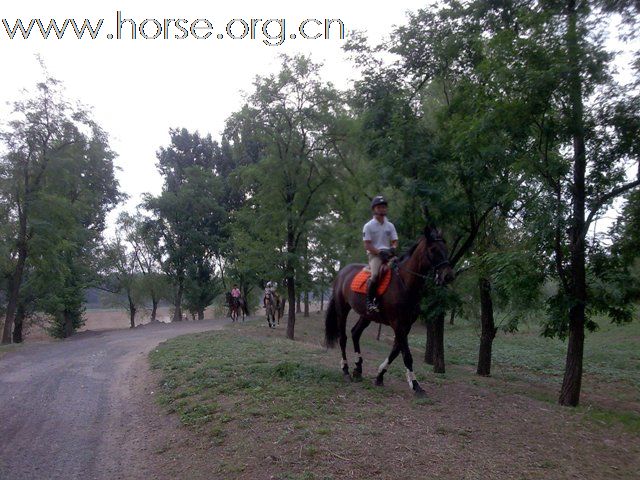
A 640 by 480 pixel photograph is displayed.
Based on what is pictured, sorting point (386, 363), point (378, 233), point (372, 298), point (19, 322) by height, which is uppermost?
point (378, 233)

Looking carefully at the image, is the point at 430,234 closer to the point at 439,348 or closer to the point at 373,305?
the point at 373,305

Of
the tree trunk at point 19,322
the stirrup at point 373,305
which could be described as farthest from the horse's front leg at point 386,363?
the tree trunk at point 19,322

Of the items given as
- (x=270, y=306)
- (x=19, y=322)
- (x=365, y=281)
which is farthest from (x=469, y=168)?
(x=19, y=322)

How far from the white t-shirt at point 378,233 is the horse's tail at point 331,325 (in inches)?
82.3

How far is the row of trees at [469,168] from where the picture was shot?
823cm

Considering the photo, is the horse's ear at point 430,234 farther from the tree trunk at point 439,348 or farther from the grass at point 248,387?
the tree trunk at point 439,348

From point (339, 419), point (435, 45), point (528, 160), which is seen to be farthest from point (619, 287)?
point (435, 45)

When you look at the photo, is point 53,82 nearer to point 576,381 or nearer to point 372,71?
point 372,71

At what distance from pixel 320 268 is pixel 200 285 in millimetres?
24893

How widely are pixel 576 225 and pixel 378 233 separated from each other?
11.2ft

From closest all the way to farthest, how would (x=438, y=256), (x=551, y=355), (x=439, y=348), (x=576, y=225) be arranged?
(x=438, y=256)
(x=576, y=225)
(x=439, y=348)
(x=551, y=355)

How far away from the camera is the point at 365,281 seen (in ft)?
28.0

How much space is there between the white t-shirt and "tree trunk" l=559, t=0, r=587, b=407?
314 cm

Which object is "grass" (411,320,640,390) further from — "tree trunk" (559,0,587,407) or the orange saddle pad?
the orange saddle pad
